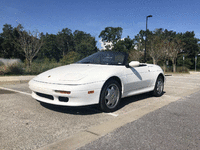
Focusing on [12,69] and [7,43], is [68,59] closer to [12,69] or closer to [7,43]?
[12,69]

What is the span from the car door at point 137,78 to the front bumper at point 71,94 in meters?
0.98

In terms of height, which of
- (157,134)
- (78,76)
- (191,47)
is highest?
(191,47)

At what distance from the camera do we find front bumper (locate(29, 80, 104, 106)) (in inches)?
125

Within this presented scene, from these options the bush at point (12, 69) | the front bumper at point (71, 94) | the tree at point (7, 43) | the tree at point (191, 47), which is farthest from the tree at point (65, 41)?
the front bumper at point (71, 94)

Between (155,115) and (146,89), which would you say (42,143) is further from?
(146,89)

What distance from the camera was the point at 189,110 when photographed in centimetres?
408

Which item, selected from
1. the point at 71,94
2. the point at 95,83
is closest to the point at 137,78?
the point at 95,83

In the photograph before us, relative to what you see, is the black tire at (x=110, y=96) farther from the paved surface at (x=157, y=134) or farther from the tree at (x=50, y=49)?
the tree at (x=50, y=49)

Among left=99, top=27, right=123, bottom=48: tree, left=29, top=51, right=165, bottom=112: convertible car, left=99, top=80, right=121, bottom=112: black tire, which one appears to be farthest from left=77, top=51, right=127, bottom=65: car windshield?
left=99, top=27, right=123, bottom=48: tree

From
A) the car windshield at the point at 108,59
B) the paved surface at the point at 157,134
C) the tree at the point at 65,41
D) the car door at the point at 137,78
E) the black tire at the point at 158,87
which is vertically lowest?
the paved surface at the point at 157,134

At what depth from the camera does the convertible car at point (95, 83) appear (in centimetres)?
322

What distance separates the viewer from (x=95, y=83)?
3.37 m

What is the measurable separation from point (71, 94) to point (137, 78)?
6.67 feet

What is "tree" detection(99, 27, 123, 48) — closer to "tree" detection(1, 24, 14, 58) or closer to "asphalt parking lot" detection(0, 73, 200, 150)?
"tree" detection(1, 24, 14, 58)
